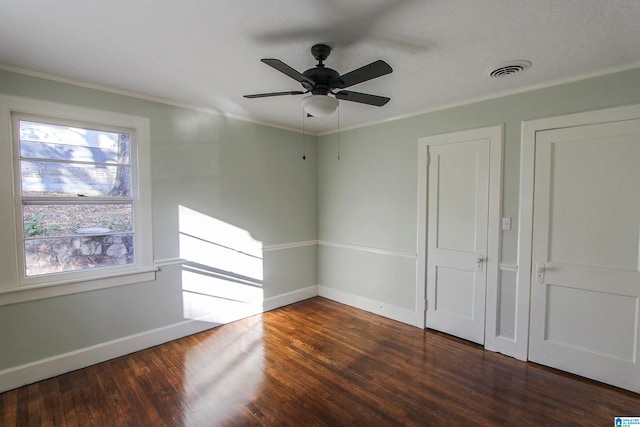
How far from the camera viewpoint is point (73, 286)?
2535 mm

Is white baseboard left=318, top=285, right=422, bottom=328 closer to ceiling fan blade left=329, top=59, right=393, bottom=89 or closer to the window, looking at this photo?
the window

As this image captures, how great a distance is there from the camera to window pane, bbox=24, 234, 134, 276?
2.43 meters

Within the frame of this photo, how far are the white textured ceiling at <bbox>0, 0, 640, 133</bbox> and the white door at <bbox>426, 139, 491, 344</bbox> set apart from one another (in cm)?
74

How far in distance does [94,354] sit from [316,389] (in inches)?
79.9

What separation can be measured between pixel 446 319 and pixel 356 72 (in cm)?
277

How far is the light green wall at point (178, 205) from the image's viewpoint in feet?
7.82

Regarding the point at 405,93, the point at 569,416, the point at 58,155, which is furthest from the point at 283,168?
the point at 569,416

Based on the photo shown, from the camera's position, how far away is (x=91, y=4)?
5.05ft

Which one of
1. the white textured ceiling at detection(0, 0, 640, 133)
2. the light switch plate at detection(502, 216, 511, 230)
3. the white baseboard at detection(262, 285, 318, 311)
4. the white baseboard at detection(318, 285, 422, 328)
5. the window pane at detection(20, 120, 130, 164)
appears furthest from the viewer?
the white baseboard at detection(262, 285, 318, 311)

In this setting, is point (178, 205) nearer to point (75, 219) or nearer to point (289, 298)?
point (75, 219)

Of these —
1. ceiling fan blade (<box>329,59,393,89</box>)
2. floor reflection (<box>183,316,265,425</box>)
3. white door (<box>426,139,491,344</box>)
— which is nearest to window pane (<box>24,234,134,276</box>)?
floor reflection (<box>183,316,265,425</box>)

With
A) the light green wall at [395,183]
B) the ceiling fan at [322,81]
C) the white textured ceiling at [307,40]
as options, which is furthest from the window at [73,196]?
the light green wall at [395,183]

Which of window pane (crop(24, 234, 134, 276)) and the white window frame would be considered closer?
the white window frame

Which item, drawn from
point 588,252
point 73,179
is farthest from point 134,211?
point 588,252
